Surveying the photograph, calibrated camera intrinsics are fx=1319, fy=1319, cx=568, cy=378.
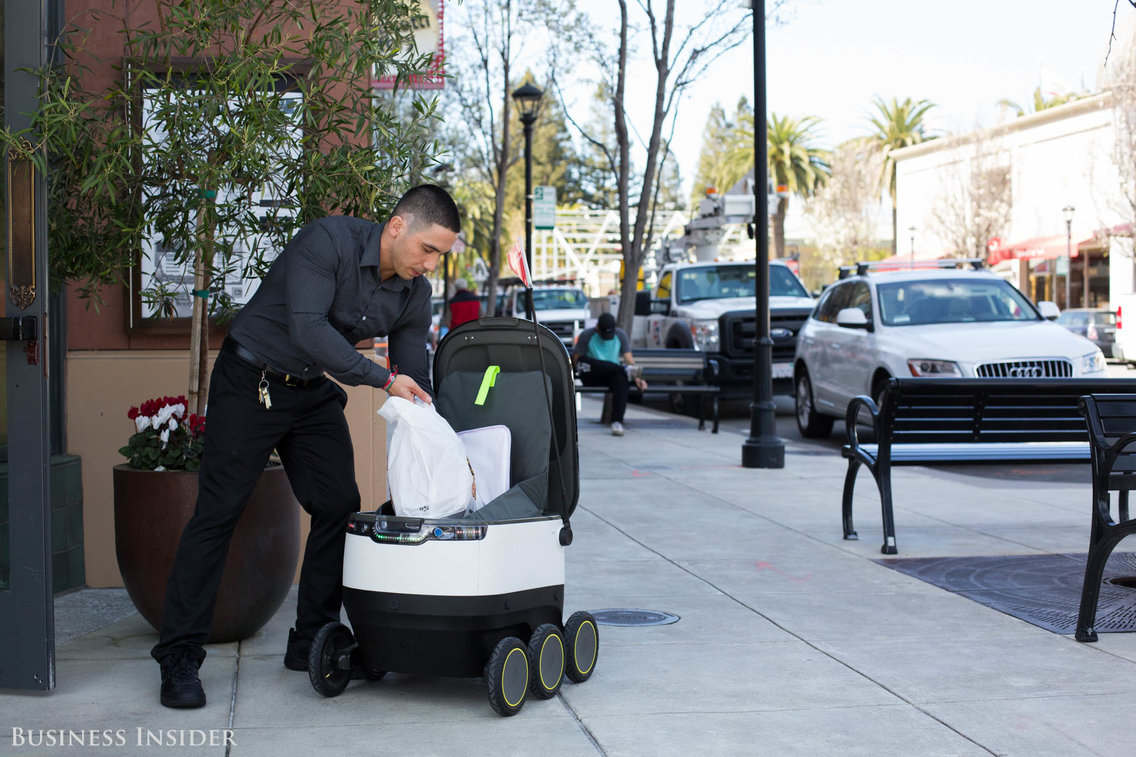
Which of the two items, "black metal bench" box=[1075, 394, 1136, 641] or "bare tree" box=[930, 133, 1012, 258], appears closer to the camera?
"black metal bench" box=[1075, 394, 1136, 641]

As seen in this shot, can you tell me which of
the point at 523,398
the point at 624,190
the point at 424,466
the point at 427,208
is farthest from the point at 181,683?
the point at 624,190

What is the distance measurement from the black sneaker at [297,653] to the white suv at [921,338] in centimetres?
810

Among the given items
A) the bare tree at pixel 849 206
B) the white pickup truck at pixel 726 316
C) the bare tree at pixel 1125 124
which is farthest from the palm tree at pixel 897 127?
the white pickup truck at pixel 726 316

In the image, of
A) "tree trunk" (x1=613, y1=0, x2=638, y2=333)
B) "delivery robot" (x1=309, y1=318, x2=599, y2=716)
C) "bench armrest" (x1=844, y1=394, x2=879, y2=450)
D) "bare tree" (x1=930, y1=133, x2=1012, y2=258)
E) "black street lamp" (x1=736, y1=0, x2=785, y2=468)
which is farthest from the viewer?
"bare tree" (x1=930, y1=133, x2=1012, y2=258)

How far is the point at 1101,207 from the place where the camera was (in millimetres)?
43094

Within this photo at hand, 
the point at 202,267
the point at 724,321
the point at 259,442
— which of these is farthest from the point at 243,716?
the point at 724,321

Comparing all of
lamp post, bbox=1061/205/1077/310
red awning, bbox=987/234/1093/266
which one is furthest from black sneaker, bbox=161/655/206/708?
red awning, bbox=987/234/1093/266

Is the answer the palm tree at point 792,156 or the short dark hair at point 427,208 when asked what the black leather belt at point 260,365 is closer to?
the short dark hair at point 427,208

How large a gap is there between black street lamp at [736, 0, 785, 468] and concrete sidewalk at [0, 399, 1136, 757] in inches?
155

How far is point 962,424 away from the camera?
8258 millimetres

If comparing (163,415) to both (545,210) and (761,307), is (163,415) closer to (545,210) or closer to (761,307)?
(761,307)

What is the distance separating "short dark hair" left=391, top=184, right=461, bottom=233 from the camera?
467cm

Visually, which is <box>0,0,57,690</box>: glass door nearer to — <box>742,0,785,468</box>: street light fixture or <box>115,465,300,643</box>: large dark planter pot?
<box>115,465,300,643</box>: large dark planter pot

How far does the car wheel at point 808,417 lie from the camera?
1550 cm
